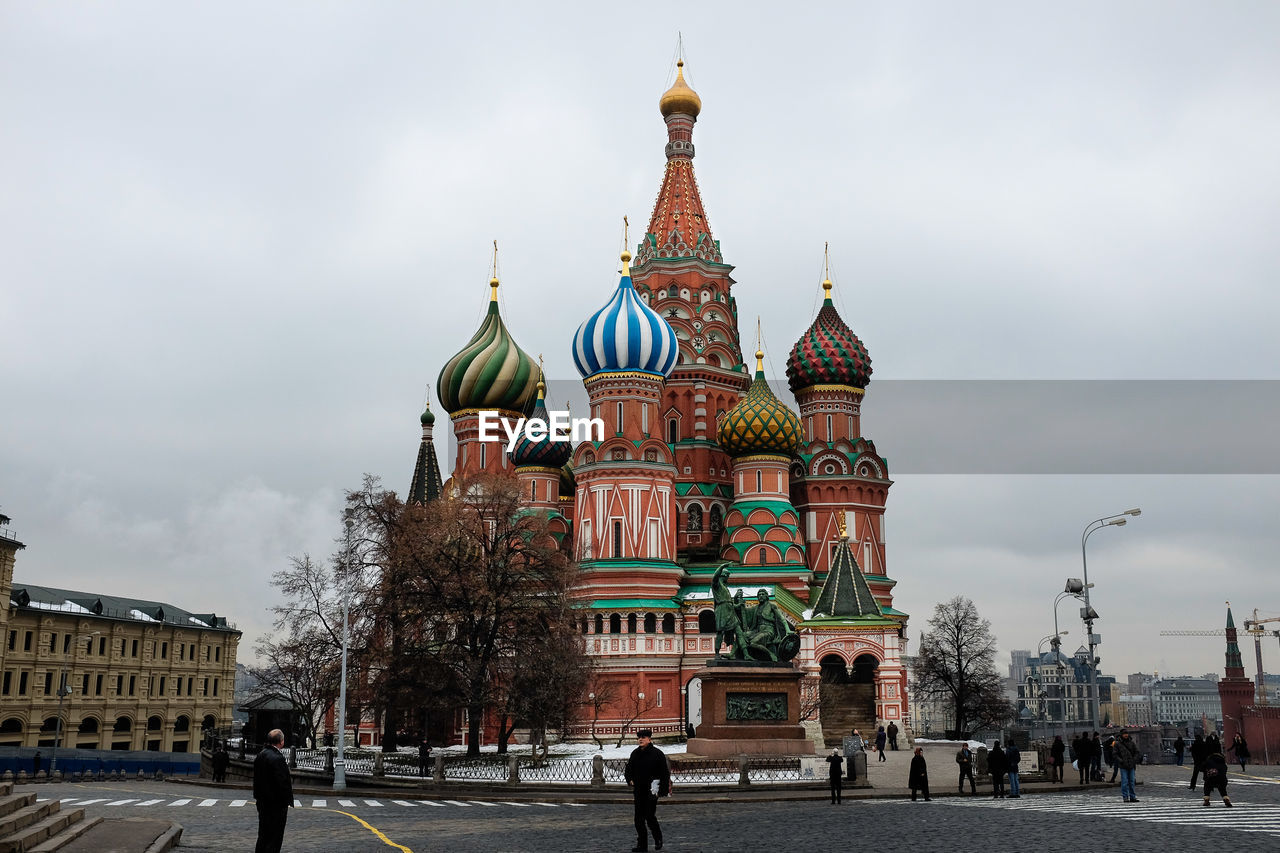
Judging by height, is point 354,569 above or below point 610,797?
above

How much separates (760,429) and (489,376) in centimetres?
1526

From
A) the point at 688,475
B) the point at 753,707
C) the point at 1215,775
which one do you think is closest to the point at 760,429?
the point at 688,475

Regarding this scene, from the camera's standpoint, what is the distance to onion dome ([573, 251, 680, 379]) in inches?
2299

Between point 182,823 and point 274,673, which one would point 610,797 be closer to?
point 182,823

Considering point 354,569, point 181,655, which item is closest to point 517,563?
point 354,569

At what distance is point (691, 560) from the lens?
62531 mm

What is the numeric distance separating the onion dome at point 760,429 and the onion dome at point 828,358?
17.5ft

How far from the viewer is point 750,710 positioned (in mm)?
34688

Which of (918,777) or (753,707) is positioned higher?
(753,707)

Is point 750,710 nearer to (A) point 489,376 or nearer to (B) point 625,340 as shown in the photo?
(B) point 625,340

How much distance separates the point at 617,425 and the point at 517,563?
59.4 feet

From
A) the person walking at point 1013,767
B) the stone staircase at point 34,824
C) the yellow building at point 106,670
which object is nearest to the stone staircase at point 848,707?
the person walking at point 1013,767

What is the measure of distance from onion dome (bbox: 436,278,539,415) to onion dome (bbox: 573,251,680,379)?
717 centimetres

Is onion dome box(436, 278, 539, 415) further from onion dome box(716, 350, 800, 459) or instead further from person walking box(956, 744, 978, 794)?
person walking box(956, 744, 978, 794)
